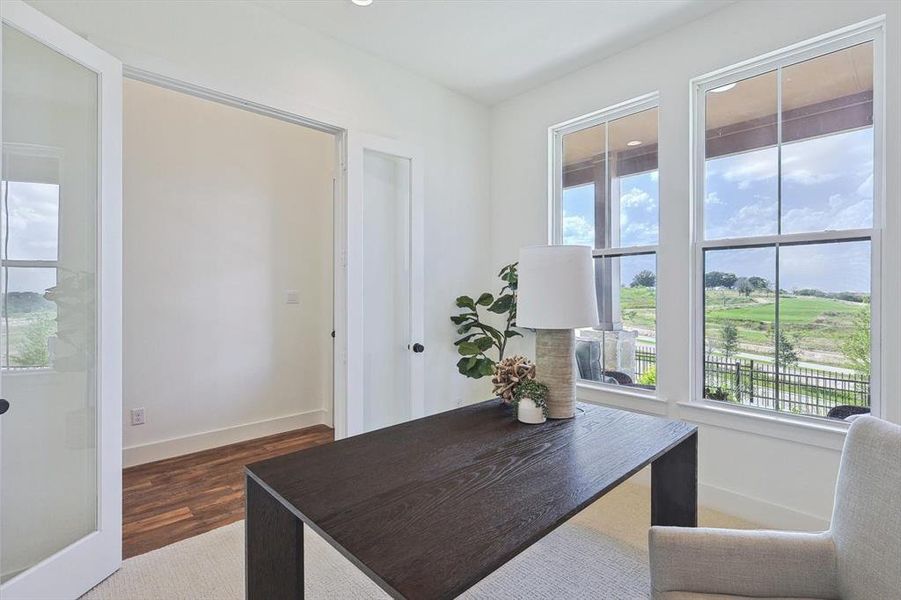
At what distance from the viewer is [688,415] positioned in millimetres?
2689

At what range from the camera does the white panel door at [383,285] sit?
2.81 m

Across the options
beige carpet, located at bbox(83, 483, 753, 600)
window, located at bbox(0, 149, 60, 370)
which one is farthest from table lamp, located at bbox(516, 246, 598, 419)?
window, located at bbox(0, 149, 60, 370)

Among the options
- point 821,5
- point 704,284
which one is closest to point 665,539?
point 704,284

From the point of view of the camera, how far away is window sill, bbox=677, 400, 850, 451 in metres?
2.21

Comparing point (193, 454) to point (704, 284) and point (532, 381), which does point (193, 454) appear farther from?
point (704, 284)

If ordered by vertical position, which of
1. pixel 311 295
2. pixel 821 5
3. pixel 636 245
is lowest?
pixel 311 295

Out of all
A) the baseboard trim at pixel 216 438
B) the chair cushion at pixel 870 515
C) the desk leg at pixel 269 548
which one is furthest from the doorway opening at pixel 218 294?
the chair cushion at pixel 870 515

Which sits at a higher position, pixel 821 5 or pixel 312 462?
pixel 821 5

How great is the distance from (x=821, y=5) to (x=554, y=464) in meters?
2.59

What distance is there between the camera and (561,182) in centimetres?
342

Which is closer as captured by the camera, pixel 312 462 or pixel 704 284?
pixel 312 462

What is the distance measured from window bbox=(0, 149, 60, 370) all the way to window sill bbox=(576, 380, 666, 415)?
2.95m

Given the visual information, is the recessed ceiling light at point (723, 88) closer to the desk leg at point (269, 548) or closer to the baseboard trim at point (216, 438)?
the desk leg at point (269, 548)

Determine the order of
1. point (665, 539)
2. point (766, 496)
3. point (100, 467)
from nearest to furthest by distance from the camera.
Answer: point (665, 539) < point (100, 467) < point (766, 496)
